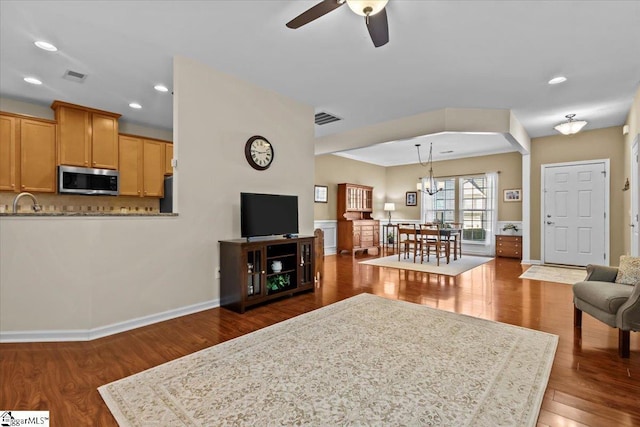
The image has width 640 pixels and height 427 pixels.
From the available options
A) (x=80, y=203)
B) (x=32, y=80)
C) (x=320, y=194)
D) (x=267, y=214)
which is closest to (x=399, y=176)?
(x=320, y=194)

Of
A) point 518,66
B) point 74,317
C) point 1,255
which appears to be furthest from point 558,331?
point 1,255

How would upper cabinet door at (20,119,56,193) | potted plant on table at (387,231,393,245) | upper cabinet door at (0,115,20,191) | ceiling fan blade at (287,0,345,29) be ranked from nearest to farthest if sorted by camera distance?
ceiling fan blade at (287,0,345,29)
upper cabinet door at (0,115,20,191)
upper cabinet door at (20,119,56,193)
potted plant on table at (387,231,393,245)

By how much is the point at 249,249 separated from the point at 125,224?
122 cm

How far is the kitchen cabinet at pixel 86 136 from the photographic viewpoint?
439 centimetres

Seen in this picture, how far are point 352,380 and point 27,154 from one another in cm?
515

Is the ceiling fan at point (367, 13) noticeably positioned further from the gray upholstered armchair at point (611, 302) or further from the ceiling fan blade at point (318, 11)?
the gray upholstered armchair at point (611, 302)

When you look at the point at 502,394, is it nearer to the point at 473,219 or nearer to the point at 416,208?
the point at 473,219

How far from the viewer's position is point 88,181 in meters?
4.55

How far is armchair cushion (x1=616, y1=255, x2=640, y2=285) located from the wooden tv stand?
3227 mm

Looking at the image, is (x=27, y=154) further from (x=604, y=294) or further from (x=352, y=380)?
(x=604, y=294)

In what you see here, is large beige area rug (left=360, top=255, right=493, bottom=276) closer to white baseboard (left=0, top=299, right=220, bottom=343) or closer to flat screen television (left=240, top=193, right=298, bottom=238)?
flat screen television (left=240, top=193, right=298, bottom=238)

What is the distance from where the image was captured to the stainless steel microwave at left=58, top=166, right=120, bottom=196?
4.35 metres

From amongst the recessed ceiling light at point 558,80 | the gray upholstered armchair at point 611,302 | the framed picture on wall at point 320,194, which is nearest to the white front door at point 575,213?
the recessed ceiling light at point 558,80

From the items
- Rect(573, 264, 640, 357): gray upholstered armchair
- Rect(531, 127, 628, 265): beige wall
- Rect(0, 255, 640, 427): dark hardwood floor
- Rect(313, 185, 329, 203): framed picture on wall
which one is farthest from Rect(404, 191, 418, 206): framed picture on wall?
Rect(573, 264, 640, 357): gray upholstered armchair
